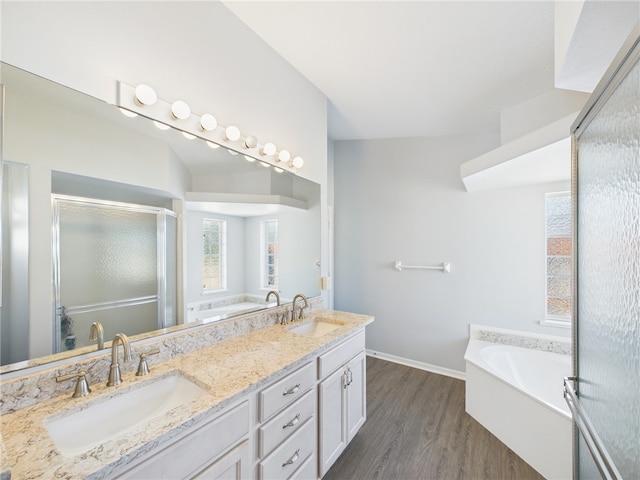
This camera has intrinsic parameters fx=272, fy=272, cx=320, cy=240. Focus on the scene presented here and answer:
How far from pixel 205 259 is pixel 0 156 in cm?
88

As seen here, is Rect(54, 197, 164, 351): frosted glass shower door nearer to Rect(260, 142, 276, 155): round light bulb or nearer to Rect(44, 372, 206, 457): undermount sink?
Rect(44, 372, 206, 457): undermount sink

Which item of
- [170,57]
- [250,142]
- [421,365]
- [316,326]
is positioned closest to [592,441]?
[316,326]

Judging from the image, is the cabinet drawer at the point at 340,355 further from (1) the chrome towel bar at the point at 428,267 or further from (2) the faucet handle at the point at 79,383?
(1) the chrome towel bar at the point at 428,267

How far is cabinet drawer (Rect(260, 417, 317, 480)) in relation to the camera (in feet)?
3.83

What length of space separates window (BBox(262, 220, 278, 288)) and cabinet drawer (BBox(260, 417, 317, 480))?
916mm


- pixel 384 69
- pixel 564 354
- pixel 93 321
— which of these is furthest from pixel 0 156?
pixel 564 354

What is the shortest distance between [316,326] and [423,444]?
1.12 meters

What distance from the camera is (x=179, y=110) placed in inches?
53.2

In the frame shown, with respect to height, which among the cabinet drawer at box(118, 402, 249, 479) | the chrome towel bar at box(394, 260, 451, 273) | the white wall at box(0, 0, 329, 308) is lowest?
the cabinet drawer at box(118, 402, 249, 479)

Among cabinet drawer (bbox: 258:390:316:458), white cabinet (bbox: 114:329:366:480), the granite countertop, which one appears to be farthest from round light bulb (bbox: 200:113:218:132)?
cabinet drawer (bbox: 258:390:316:458)

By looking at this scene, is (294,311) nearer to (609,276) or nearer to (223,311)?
(223,311)

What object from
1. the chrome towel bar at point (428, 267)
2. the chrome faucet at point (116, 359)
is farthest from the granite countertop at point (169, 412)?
the chrome towel bar at point (428, 267)

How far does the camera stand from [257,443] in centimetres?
113

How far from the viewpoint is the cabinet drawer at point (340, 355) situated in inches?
60.5
